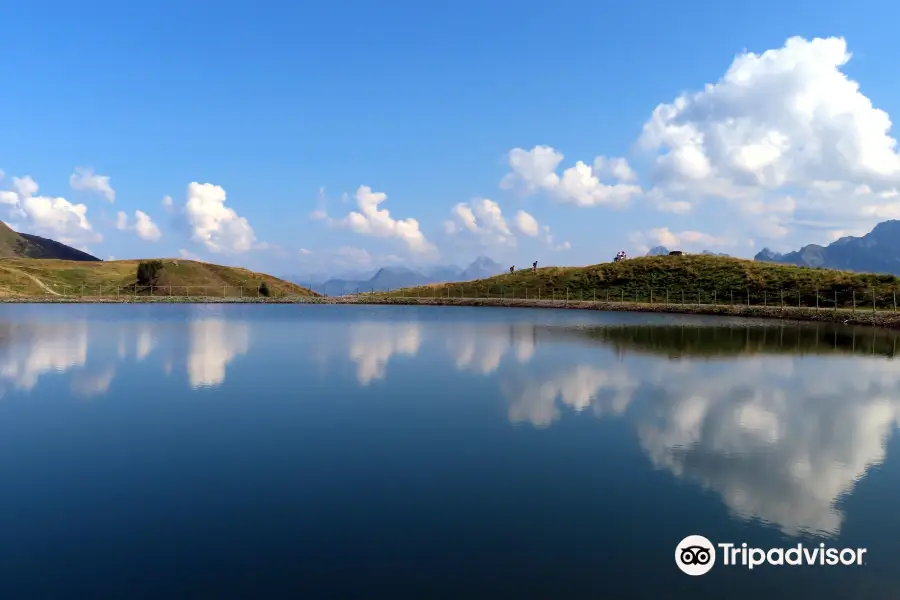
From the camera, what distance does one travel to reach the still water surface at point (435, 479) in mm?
12273

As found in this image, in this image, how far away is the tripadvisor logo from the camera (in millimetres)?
12977

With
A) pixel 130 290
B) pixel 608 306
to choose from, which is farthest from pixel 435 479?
pixel 130 290

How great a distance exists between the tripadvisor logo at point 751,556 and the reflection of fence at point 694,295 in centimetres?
9192

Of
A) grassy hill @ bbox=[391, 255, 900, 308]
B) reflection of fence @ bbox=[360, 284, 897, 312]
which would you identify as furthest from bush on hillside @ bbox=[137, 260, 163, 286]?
grassy hill @ bbox=[391, 255, 900, 308]

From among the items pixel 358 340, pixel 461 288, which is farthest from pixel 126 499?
pixel 461 288

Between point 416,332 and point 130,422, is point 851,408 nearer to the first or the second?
point 130,422

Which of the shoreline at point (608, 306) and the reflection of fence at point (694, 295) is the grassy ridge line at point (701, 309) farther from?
the reflection of fence at point (694, 295)

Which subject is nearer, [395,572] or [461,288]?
[395,572]

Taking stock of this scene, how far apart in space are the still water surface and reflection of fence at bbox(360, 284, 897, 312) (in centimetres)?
7722

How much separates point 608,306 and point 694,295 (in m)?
22.1

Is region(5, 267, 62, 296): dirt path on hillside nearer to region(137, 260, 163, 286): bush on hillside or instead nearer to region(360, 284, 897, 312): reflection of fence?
region(137, 260, 163, 286): bush on hillside

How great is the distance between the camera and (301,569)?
484 inches

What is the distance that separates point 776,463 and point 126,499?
18818 mm

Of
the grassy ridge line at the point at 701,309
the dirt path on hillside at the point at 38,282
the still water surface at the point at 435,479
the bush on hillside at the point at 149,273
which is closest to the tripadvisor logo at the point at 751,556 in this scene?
the still water surface at the point at 435,479
